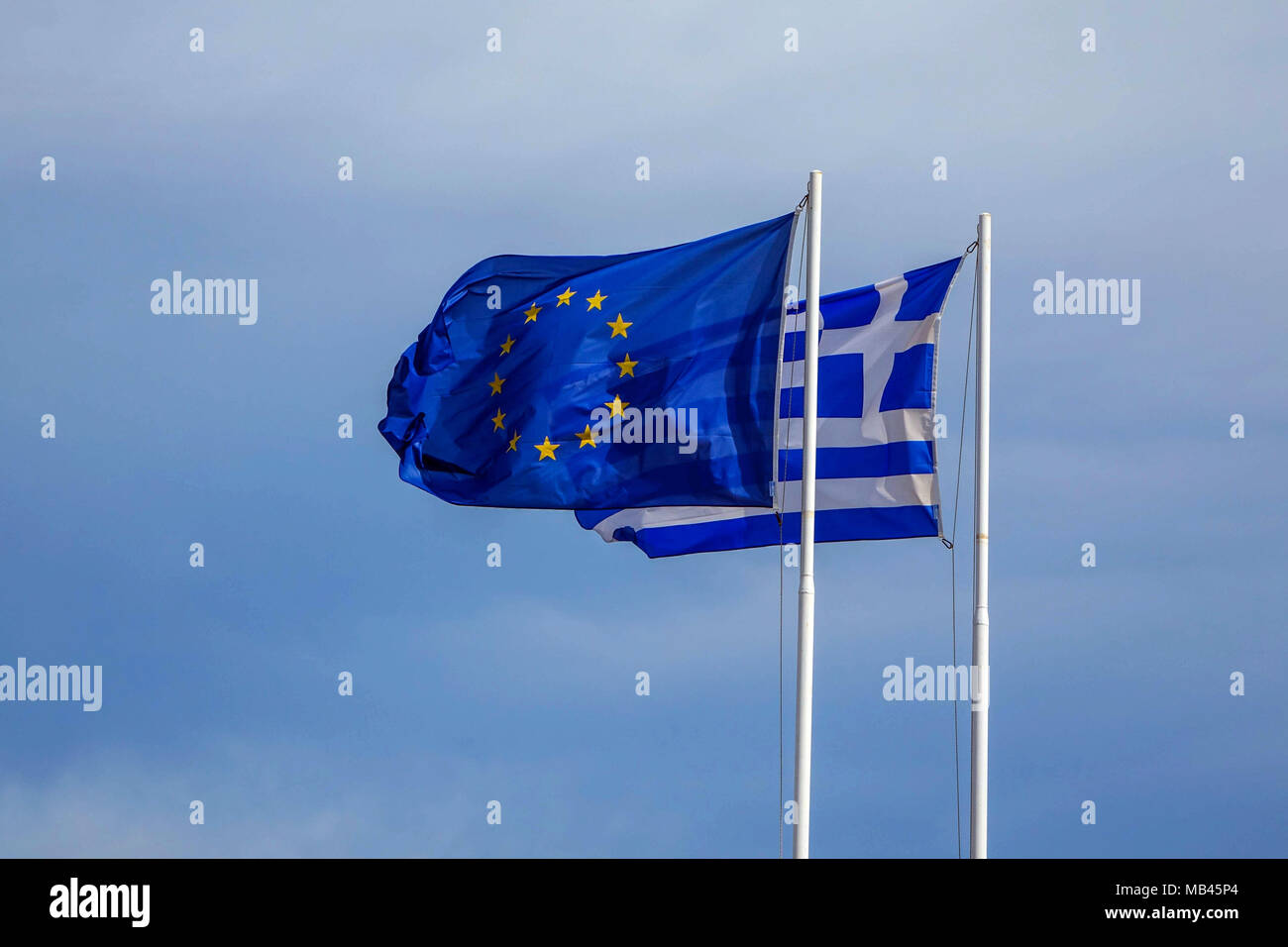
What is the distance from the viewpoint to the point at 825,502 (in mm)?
26641

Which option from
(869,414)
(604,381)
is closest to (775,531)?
(869,414)

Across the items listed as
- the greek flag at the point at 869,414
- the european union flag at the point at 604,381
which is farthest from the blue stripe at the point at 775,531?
the european union flag at the point at 604,381

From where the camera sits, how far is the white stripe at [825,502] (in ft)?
85.2

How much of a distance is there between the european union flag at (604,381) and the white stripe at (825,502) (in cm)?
89

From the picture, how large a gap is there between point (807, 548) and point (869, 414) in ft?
8.39

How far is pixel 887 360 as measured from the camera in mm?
26391

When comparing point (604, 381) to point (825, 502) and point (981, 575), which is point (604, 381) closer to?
point (825, 502)

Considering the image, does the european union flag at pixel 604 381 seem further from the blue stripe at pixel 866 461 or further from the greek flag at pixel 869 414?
the blue stripe at pixel 866 461

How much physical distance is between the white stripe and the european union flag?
0.89 meters

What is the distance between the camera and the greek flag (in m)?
26.0

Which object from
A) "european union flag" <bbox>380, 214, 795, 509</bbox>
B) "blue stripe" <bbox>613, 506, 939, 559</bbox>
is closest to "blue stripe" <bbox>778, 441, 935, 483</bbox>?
"blue stripe" <bbox>613, 506, 939, 559</bbox>
